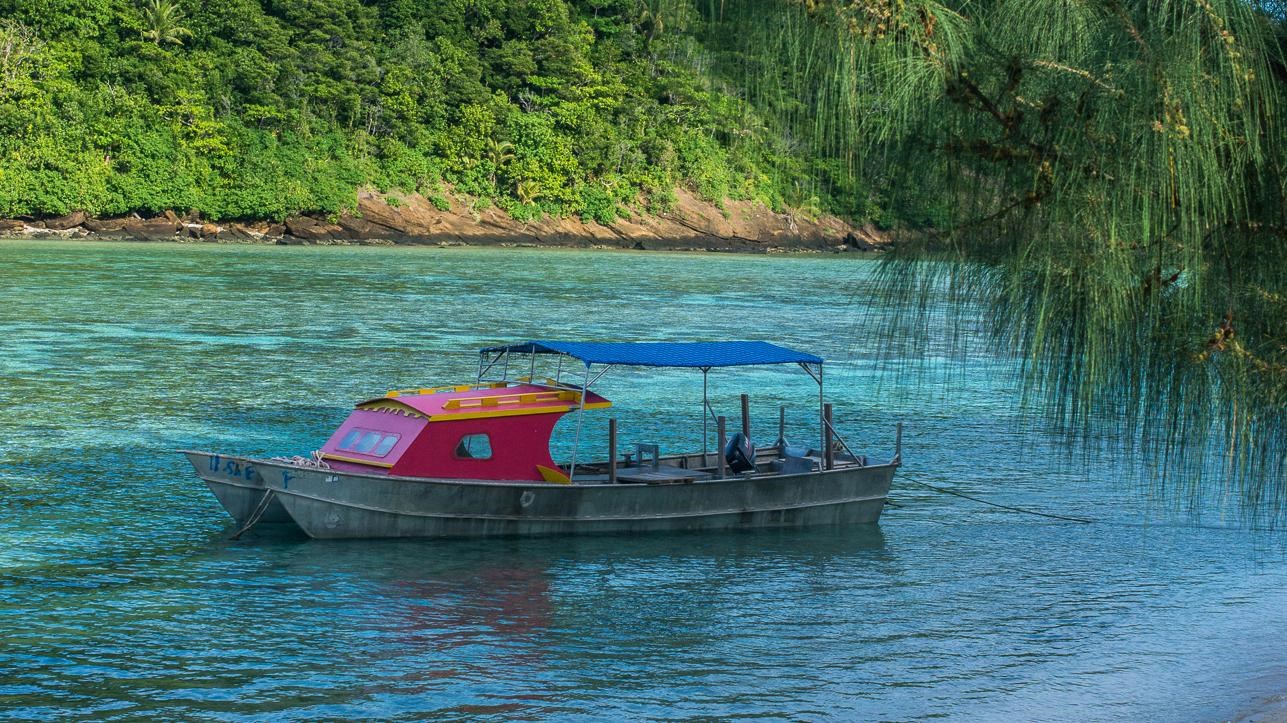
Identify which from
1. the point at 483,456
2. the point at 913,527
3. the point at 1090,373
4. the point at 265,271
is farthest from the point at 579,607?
the point at 265,271

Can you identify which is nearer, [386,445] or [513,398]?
[386,445]

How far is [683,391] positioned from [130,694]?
72.0 feet

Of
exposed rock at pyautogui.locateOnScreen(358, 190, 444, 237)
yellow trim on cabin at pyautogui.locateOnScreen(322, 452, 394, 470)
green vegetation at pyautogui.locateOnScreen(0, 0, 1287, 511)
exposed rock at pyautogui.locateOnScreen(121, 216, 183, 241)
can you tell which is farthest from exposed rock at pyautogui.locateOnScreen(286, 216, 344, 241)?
green vegetation at pyautogui.locateOnScreen(0, 0, 1287, 511)

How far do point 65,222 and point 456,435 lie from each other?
266 feet

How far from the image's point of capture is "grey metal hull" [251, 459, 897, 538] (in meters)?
17.1

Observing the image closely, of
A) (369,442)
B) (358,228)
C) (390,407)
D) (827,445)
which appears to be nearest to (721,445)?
(827,445)

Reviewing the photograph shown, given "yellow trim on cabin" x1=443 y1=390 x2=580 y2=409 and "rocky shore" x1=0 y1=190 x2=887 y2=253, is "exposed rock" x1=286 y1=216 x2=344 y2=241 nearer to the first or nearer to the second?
"rocky shore" x1=0 y1=190 x2=887 y2=253

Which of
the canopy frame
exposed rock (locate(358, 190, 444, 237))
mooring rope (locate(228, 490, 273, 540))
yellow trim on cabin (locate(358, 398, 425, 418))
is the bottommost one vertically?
mooring rope (locate(228, 490, 273, 540))

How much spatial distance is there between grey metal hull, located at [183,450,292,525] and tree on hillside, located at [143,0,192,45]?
3364 inches

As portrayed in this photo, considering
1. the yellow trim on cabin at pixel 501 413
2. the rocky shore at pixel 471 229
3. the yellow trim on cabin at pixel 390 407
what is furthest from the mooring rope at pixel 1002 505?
the rocky shore at pixel 471 229

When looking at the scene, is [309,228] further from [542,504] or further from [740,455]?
[542,504]

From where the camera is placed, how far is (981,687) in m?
12.8

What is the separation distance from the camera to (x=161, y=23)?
3794 inches

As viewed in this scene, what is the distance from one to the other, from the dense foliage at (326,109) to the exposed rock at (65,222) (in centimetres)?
68
